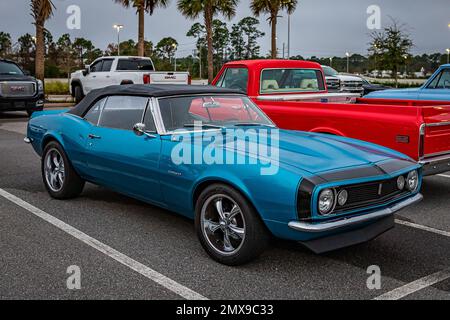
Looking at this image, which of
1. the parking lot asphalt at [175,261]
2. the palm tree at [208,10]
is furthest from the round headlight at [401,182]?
the palm tree at [208,10]

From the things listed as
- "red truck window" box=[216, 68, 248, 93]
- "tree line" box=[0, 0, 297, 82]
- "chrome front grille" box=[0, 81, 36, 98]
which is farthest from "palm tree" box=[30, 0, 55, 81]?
"red truck window" box=[216, 68, 248, 93]

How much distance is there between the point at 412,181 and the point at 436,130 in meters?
1.75

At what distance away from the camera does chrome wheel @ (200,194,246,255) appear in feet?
13.7

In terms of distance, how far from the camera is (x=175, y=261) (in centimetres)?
432

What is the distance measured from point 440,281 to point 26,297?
295 cm

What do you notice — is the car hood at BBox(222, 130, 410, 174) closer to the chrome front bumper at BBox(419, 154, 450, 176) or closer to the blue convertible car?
the blue convertible car

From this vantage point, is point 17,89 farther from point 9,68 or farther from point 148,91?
point 148,91

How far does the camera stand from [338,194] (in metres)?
3.91

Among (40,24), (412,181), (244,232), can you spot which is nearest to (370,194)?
(412,181)

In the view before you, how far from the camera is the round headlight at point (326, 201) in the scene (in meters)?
3.82

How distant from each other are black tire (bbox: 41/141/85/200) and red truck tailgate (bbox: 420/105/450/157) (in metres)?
3.92

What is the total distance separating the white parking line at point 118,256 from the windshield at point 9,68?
12.3 meters

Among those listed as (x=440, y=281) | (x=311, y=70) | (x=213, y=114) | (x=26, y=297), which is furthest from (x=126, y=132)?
(x=311, y=70)

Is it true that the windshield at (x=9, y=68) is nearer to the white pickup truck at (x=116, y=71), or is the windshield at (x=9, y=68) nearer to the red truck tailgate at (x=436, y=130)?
the white pickup truck at (x=116, y=71)
